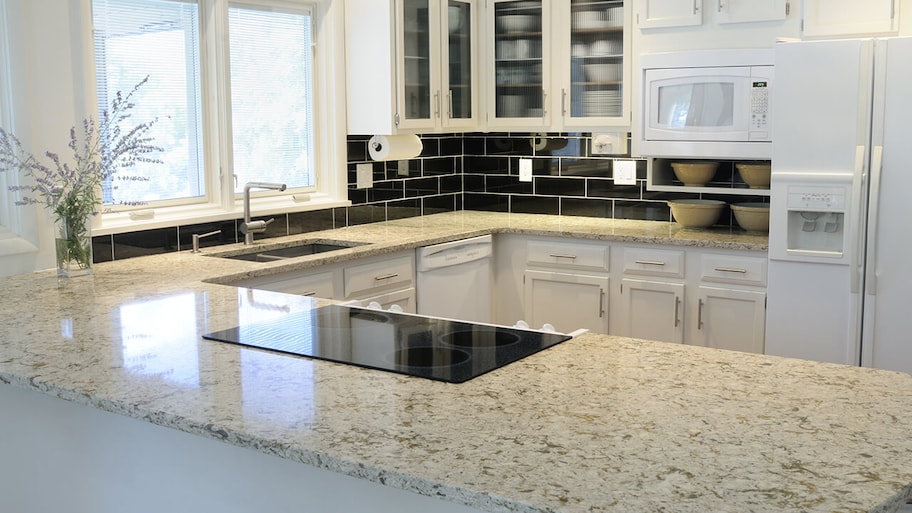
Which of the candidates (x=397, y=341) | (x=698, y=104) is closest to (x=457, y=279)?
(x=698, y=104)

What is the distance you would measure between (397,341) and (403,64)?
8.50ft

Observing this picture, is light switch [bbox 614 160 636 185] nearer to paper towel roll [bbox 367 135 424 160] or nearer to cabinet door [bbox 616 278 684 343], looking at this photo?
cabinet door [bbox 616 278 684 343]

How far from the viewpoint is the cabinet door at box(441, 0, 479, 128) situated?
5.06 metres

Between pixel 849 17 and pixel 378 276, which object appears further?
pixel 378 276

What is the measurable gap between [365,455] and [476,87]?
3.91 m

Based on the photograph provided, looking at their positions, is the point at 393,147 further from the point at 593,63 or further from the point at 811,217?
the point at 811,217

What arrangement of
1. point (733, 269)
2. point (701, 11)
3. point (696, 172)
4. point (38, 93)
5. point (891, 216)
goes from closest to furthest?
1. point (38, 93)
2. point (891, 216)
3. point (733, 269)
4. point (701, 11)
5. point (696, 172)

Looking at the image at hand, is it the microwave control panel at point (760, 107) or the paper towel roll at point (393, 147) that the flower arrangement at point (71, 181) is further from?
the microwave control panel at point (760, 107)

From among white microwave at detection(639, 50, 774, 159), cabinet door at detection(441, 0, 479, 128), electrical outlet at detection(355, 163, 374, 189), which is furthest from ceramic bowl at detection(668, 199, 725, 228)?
electrical outlet at detection(355, 163, 374, 189)

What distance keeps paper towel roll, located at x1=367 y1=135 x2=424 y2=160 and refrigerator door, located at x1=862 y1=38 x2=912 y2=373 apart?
7.45 feet

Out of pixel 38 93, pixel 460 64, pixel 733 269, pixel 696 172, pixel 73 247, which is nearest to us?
pixel 73 247

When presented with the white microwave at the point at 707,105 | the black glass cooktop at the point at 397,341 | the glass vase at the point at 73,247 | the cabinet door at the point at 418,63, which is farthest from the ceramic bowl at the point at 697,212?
the glass vase at the point at 73,247

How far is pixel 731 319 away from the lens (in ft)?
14.3

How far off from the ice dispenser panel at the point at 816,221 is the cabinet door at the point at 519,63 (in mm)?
1555
